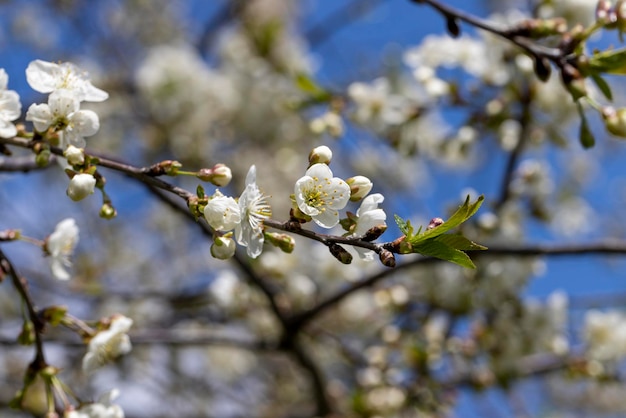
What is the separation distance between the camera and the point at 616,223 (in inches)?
284

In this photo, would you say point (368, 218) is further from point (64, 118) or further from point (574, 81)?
point (574, 81)

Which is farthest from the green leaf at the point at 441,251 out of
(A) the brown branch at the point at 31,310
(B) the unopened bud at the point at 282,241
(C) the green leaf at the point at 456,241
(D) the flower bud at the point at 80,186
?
(A) the brown branch at the point at 31,310

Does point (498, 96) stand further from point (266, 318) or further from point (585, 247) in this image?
point (266, 318)

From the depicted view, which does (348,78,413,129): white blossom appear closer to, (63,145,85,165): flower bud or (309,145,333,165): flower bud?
(309,145,333,165): flower bud

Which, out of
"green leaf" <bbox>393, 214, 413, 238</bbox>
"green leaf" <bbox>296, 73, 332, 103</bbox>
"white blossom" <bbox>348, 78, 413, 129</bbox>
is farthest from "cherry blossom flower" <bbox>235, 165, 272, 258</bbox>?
"white blossom" <bbox>348, 78, 413, 129</bbox>

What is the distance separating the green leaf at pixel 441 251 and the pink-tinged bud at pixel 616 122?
0.70 meters

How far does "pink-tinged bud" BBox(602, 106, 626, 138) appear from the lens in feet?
4.76

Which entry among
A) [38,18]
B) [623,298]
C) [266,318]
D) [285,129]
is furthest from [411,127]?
[38,18]

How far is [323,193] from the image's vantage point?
3.61ft

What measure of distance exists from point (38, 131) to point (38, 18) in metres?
6.21

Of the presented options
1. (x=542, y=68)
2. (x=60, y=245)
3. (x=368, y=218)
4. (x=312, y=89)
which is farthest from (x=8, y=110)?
(x=312, y=89)

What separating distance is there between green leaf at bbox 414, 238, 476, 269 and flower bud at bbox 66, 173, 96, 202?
1.83 ft

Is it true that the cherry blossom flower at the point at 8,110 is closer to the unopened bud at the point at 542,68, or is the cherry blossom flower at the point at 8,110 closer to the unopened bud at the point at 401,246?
the unopened bud at the point at 401,246

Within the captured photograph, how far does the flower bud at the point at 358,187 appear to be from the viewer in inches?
43.7
